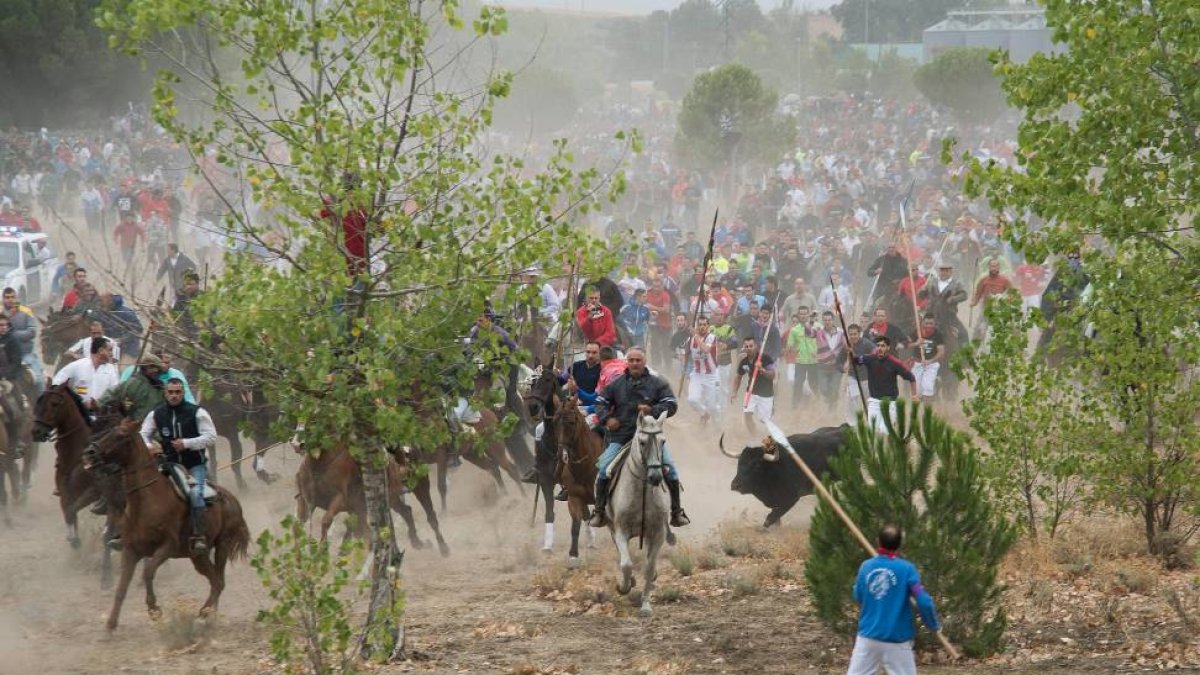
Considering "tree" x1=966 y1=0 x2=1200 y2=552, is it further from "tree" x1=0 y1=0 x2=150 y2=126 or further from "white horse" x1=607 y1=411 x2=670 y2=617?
"tree" x1=0 y1=0 x2=150 y2=126

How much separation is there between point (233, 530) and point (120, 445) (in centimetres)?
168

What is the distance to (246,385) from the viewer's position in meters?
13.3

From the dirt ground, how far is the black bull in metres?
0.40

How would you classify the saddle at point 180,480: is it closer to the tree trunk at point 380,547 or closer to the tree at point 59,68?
the tree trunk at point 380,547

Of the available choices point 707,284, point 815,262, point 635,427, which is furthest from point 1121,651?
point 815,262

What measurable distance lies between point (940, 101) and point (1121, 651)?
5686 centimetres

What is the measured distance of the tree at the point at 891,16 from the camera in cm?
12175

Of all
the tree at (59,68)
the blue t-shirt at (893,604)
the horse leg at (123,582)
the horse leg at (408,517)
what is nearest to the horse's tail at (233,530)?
the horse leg at (123,582)

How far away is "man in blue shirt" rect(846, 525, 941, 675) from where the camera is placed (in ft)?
34.8

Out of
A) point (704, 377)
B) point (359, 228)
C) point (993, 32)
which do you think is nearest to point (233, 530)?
point (359, 228)

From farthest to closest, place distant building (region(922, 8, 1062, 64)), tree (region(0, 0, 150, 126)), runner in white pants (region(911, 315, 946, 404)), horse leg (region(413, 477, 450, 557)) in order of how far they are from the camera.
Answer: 1. distant building (region(922, 8, 1062, 64))
2. tree (region(0, 0, 150, 126))
3. runner in white pants (region(911, 315, 946, 404))
4. horse leg (region(413, 477, 450, 557))

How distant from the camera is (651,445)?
1577 cm

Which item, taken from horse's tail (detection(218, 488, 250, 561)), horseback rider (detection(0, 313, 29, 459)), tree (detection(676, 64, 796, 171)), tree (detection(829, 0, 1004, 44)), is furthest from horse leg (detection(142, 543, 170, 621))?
tree (detection(829, 0, 1004, 44))

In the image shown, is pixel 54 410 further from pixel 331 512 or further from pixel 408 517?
pixel 408 517
